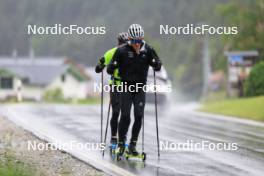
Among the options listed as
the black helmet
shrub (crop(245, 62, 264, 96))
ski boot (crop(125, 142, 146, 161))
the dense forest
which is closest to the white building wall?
the dense forest

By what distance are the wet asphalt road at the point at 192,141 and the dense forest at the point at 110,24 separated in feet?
294

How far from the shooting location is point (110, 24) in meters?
140

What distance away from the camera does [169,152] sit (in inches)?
490

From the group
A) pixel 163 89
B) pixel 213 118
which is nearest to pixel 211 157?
pixel 213 118

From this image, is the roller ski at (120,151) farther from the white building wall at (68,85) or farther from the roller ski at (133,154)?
the white building wall at (68,85)

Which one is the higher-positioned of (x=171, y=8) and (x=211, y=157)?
(x=171, y=8)

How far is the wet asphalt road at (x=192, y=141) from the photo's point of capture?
10.3 metres

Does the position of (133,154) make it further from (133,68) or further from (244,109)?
(244,109)

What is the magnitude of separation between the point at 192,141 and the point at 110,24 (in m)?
127

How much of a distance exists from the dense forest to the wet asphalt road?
294 ft

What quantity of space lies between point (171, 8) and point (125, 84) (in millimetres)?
128625

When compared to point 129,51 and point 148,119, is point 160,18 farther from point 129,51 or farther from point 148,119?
point 129,51

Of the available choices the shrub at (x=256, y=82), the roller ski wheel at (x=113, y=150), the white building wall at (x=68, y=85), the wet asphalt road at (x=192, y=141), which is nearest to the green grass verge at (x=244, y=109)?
the wet asphalt road at (x=192, y=141)

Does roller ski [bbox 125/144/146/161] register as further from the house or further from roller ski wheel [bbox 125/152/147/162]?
the house
